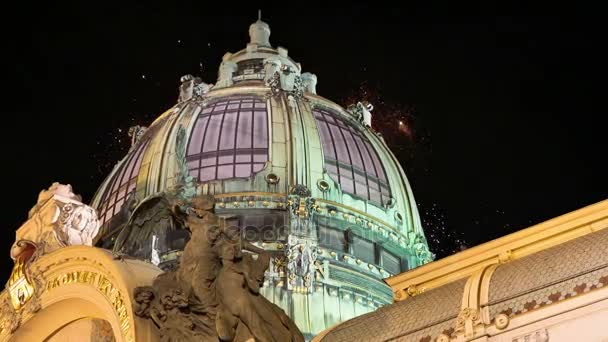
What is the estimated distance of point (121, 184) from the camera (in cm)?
4606

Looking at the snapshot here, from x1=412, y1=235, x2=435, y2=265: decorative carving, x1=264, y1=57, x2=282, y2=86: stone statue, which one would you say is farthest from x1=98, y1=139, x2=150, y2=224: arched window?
x1=412, y1=235, x2=435, y2=265: decorative carving

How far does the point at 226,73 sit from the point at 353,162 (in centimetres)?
687

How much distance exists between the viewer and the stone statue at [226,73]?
4855 cm

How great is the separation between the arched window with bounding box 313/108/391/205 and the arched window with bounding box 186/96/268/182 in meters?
2.22

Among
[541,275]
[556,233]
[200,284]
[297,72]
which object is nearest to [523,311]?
[541,275]

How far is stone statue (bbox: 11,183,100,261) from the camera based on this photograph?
62.9 ft

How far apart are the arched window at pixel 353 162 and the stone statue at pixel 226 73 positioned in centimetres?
385

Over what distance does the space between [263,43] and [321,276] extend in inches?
540

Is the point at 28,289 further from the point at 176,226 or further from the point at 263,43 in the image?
the point at 263,43

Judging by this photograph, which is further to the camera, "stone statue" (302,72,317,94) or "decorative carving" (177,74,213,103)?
"stone statue" (302,72,317,94)

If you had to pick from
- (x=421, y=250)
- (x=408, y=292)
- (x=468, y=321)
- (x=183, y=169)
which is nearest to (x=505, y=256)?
(x=468, y=321)

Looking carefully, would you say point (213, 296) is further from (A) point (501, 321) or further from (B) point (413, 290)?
(A) point (501, 321)

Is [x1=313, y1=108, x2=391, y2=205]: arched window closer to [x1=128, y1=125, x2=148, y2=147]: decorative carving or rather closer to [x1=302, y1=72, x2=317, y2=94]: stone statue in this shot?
[x1=302, y1=72, x2=317, y2=94]: stone statue

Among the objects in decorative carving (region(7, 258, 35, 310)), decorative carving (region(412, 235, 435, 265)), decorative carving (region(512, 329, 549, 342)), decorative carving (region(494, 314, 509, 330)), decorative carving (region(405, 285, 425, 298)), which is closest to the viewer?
decorative carving (region(512, 329, 549, 342))
